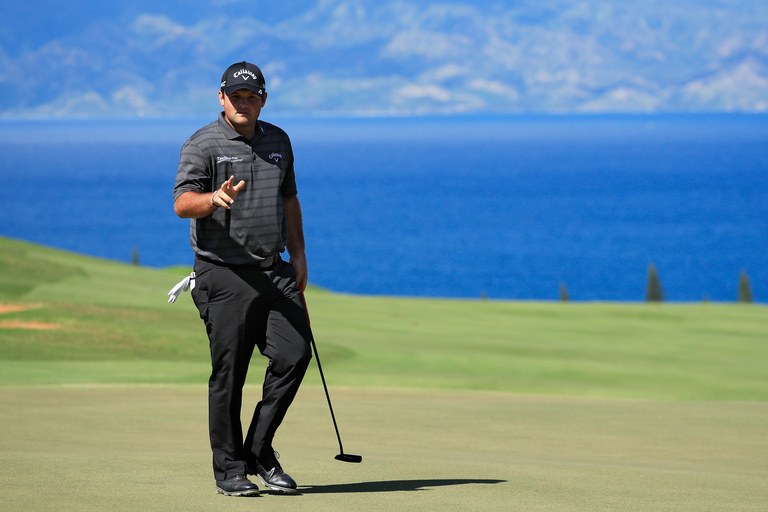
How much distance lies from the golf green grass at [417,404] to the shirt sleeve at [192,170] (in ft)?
4.55

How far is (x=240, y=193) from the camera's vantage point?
6297mm

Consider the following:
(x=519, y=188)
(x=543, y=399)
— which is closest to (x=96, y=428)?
(x=543, y=399)

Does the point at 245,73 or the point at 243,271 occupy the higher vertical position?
the point at 245,73

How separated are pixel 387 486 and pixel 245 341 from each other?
40.5 inches

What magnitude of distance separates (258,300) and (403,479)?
1.33 meters

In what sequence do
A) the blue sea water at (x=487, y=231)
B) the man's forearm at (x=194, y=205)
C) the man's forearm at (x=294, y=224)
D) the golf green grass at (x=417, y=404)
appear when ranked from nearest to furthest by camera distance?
the man's forearm at (x=194, y=205) → the golf green grass at (x=417, y=404) → the man's forearm at (x=294, y=224) → the blue sea water at (x=487, y=231)

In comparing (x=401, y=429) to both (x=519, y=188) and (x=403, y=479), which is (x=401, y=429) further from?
(x=519, y=188)

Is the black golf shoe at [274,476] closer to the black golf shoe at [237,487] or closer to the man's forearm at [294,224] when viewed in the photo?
the black golf shoe at [237,487]

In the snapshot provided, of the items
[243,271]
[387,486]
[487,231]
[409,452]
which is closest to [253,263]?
[243,271]

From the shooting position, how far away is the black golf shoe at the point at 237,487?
6180mm

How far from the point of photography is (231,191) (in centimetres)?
595

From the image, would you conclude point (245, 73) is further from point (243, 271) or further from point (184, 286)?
point (184, 286)

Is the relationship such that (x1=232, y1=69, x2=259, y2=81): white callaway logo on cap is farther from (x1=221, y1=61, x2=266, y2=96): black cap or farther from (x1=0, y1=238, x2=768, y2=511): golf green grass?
(x1=0, y1=238, x2=768, y2=511): golf green grass

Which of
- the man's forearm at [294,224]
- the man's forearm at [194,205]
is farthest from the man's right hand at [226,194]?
the man's forearm at [294,224]
